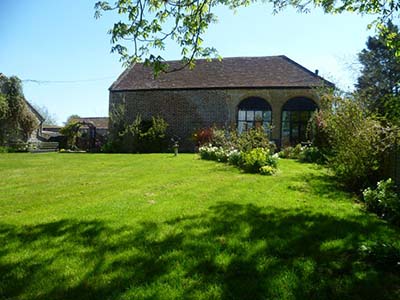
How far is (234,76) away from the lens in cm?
2947

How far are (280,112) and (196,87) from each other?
22.8 ft

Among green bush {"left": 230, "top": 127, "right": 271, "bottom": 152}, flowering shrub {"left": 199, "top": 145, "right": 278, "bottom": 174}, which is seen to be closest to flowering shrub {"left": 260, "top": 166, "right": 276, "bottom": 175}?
flowering shrub {"left": 199, "top": 145, "right": 278, "bottom": 174}

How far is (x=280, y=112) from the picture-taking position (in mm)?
27516

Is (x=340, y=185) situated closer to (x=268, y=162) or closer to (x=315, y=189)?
(x=315, y=189)

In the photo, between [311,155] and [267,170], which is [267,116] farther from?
[267,170]

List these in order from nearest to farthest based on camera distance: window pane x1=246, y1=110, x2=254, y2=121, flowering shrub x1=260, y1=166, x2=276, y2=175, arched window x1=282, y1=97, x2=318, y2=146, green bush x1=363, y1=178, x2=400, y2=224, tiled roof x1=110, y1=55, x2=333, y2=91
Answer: green bush x1=363, y1=178, x2=400, y2=224, flowering shrub x1=260, y1=166, x2=276, y2=175, arched window x1=282, y1=97, x2=318, y2=146, tiled roof x1=110, y1=55, x2=333, y2=91, window pane x1=246, y1=110, x2=254, y2=121

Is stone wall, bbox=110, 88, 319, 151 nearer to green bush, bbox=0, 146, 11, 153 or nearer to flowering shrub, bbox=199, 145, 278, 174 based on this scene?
green bush, bbox=0, 146, 11, 153

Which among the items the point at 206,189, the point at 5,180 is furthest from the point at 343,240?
the point at 5,180

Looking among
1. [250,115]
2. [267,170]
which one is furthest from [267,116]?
[267,170]

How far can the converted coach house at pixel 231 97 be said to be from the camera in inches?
1073

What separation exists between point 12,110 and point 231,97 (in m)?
20.8

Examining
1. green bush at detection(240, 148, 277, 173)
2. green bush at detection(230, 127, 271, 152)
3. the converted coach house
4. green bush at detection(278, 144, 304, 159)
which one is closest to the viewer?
green bush at detection(240, 148, 277, 173)

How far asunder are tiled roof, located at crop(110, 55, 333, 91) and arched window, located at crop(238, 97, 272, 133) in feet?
4.14

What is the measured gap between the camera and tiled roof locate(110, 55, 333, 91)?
1087 inches
